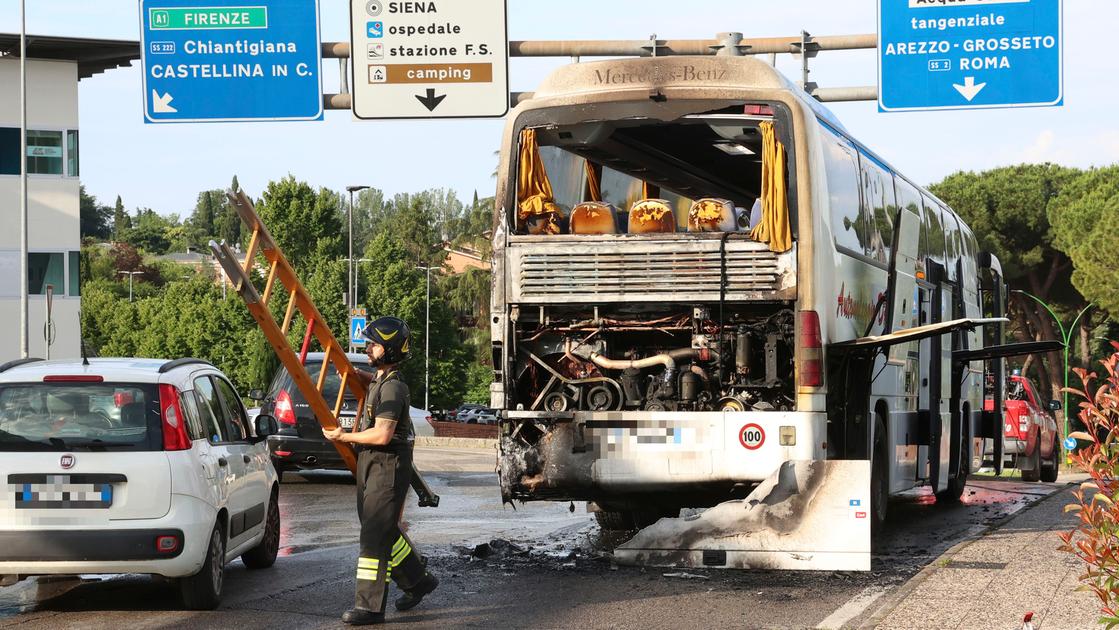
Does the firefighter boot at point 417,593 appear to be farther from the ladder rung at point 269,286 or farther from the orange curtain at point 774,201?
the orange curtain at point 774,201

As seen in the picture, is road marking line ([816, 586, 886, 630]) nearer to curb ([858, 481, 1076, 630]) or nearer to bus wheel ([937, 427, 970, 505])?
curb ([858, 481, 1076, 630])

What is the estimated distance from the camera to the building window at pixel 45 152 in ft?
156

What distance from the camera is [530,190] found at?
1176 centimetres

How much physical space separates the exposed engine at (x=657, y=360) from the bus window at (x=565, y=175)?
3.92ft

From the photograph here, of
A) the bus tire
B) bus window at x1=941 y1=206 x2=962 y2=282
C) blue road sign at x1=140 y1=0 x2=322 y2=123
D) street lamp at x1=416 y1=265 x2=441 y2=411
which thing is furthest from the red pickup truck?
street lamp at x1=416 y1=265 x2=441 y2=411

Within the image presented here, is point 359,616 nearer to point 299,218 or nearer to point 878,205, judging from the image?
point 878,205

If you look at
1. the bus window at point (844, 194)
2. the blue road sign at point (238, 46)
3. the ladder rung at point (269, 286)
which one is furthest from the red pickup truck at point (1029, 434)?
the ladder rung at point (269, 286)

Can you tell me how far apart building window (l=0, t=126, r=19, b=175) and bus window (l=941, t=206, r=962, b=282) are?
36217mm

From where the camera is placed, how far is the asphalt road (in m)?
8.55

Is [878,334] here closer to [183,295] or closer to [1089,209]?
[1089,209]

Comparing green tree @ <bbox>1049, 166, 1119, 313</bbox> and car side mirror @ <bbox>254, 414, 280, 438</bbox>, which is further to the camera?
green tree @ <bbox>1049, 166, 1119, 313</bbox>

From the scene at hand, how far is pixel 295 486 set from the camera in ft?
62.7

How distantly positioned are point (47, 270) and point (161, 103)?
3354cm

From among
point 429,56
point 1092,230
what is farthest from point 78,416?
point 1092,230
